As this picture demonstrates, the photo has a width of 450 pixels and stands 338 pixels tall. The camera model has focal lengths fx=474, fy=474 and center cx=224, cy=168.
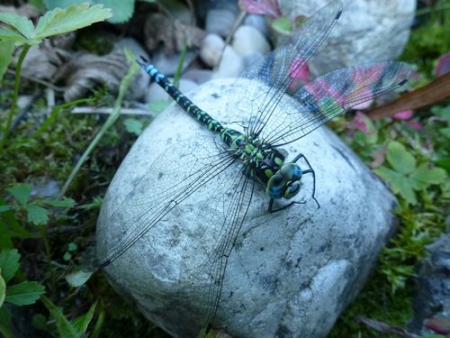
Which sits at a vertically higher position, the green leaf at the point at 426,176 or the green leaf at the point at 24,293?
the green leaf at the point at 24,293

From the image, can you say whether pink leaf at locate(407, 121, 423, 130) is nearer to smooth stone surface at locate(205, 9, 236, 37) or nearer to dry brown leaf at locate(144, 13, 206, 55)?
smooth stone surface at locate(205, 9, 236, 37)

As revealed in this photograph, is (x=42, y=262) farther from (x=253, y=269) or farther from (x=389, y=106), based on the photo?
(x=389, y=106)

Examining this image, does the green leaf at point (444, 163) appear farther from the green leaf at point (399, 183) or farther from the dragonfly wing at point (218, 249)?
the dragonfly wing at point (218, 249)

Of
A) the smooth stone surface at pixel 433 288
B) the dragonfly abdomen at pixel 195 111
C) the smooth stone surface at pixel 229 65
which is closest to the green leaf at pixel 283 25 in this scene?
the smooth stone surface at pixel 229 65

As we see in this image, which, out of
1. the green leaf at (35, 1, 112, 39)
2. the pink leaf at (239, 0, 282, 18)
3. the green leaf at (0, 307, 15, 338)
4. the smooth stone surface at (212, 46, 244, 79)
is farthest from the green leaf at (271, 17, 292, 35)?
the green leaf at (0, 307, 15, 338)

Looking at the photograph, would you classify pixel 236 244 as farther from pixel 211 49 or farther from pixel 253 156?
pixel 211 49

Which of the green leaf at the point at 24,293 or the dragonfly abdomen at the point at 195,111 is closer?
the green leaf at the point at 24,293
